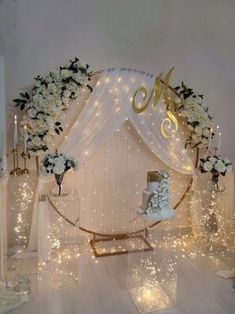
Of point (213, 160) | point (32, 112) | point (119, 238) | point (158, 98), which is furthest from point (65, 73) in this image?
point (119, 238)

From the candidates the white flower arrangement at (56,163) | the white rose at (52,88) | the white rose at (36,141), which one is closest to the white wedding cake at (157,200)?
the white flower arrangement at (56,163)

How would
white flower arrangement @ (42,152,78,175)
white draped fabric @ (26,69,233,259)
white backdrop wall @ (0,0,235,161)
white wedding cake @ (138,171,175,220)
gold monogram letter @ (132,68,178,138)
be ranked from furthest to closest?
gold monogram letter @ (132,68,178,138)
white draped fabric @ (26,69,233,259)
white backdrop wall @ (0,0,235,161)
white flower arrangement @ (42,152,78,175)
white wedding cake @ (138,171,175,220)

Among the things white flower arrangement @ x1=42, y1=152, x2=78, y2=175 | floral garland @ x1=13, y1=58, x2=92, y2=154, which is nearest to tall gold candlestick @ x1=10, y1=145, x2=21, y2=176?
floral garland @ x1=13, y1=58, x2=92, y2=154

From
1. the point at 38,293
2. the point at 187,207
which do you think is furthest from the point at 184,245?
the point at 38,293

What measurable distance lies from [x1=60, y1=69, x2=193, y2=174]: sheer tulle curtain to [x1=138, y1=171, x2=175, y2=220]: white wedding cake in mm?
884

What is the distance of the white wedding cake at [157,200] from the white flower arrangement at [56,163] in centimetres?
87

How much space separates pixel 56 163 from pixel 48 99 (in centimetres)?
66

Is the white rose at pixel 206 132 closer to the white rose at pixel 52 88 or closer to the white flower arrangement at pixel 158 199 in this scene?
the white flower arrangement at pixel 158 199

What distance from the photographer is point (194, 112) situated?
350cm

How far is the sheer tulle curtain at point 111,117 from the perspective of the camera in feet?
10.8

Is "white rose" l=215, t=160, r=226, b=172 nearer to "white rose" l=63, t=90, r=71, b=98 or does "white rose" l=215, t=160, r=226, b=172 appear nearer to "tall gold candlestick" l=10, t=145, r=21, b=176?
"white rose" l=63, t=90, r=71, b=98

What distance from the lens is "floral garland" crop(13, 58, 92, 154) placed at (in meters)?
3.08

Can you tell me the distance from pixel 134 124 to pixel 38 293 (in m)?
1.99

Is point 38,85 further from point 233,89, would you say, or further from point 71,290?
point 233,89
